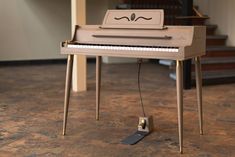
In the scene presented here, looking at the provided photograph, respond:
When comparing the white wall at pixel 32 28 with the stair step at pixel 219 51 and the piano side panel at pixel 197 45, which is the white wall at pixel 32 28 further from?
the piano side panel at pixel 197 45

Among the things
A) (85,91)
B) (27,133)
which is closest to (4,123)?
(27,133)

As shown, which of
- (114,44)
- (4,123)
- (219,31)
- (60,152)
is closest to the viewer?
(60,152)

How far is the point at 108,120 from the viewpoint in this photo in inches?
149

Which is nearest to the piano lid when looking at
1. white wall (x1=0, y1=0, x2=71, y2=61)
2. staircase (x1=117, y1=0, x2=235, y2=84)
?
staircase (x1=117, y1=0, x2=235, y2=84)

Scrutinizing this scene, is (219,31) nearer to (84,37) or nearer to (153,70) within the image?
(153,70)

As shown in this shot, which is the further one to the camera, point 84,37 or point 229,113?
point 229,113

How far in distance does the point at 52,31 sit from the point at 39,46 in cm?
45

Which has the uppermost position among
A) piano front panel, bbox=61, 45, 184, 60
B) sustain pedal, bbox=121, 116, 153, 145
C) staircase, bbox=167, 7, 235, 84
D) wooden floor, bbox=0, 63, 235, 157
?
piano front panel, bbox=61, 45, 184, 60

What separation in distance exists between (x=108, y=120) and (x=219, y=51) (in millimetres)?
3320

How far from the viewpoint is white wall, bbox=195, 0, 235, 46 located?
22.7 feet

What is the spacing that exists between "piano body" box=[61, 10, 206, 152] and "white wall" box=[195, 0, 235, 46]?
13.1ft

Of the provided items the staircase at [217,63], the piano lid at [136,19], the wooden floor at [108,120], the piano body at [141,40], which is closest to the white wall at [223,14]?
the staircase at [217,63]

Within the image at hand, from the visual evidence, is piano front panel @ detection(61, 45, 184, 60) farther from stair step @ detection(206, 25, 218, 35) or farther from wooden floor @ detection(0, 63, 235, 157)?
stair step @ detection(206, 25, 218, 35)

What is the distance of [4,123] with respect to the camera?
3.65 metres
